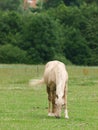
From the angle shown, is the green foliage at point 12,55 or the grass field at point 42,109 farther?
the green foliage at point 12,55

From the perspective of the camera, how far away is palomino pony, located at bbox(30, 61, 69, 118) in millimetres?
17094

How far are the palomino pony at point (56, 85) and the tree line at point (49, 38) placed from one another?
4408 cm

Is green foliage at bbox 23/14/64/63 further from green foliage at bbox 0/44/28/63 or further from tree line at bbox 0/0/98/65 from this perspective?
green foliage at bbox 0/44/28/63

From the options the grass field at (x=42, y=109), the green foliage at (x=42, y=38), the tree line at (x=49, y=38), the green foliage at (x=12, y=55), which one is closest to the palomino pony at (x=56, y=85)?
the grass field at (x=42, y=109)

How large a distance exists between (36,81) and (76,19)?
5167 cm

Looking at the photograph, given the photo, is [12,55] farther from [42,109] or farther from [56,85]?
[56,85]

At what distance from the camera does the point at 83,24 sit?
229 feet

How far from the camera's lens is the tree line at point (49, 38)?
6431 centimetres

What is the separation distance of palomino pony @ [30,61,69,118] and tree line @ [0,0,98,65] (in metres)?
44.1

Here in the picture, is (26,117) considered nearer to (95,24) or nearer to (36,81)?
(36,81)

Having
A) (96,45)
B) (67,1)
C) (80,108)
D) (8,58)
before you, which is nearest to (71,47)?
(96,45)

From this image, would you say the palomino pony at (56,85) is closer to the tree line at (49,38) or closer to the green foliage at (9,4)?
the tree line at (49,38)

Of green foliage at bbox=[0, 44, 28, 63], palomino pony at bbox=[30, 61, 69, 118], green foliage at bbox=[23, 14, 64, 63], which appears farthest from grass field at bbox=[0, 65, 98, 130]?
green foliage at bbox=[23, 14, 64, 63]

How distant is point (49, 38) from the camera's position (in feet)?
215
